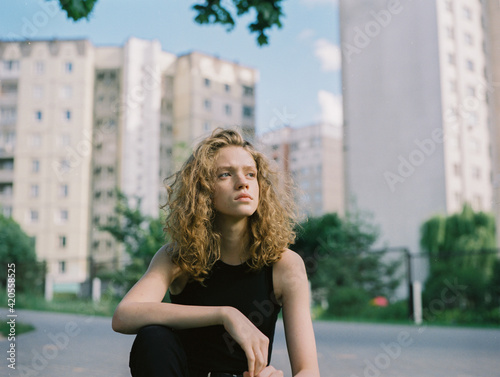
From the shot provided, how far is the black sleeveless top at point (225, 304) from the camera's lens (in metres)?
1.70

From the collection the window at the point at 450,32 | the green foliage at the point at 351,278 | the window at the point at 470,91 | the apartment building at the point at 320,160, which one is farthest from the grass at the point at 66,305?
the apartment building at the point at 320,160

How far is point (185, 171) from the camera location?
192 cm

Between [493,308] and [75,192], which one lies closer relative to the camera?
[493,308]

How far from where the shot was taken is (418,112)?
28.3 metres

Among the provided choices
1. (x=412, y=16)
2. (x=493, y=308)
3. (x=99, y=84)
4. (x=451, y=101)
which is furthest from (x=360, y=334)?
(x=99, y=84)

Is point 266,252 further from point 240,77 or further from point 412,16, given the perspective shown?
point 240,77

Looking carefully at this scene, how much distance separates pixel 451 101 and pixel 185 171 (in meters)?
28.5

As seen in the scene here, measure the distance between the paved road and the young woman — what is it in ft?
9.67

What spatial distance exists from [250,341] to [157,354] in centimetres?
26

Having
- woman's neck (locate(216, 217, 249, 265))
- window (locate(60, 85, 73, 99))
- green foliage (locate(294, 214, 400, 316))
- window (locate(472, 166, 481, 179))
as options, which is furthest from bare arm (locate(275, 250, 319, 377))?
window (locate(60, 85, 73, 99))

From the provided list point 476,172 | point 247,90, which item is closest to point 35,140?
point 247,90

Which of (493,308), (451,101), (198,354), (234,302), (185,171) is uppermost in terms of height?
(451,101)

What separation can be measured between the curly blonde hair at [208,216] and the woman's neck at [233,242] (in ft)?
0.09

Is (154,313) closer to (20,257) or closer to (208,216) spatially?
(208,216)
